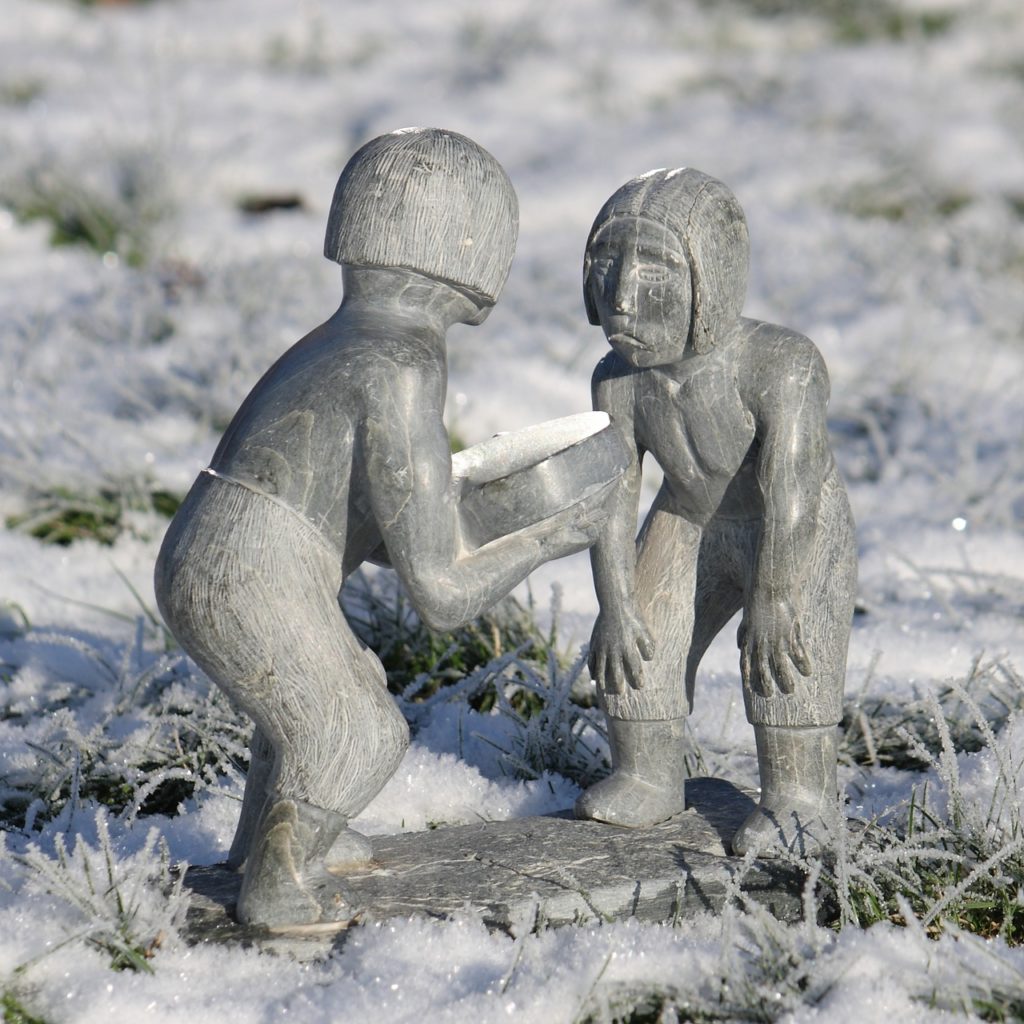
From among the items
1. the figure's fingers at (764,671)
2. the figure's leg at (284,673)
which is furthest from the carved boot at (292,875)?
the figure's fingers at (764,671)

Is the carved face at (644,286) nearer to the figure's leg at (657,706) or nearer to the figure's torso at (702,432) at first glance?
the figure's torso at (702,432)

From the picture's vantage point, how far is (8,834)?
8.58 feet

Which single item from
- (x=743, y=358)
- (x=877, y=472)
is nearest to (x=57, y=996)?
(x=743, y=358)

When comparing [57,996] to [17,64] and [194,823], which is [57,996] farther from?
[17,64]

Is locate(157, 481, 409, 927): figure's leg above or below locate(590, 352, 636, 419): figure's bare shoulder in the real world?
below

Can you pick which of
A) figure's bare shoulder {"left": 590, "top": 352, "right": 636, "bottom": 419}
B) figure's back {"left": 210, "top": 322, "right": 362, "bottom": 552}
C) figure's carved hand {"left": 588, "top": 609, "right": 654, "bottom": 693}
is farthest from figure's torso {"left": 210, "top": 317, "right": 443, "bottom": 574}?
figure's carved hand {"left": 588, "top": 609, "right": 654, "bottom": 693}

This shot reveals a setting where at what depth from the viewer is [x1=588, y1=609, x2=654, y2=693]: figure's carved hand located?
239 cm

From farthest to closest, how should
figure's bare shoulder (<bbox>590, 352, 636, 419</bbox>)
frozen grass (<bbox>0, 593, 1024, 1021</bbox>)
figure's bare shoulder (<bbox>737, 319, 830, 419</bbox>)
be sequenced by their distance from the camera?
figure's bare shoulder (<bbox>590, 352, 636, 419</bbox>), figure's bare shoulder (<bbox>737, 319, 830, 419</bbox>), frozen grass (<bbox>0, 593, 1024, 1021</bbox>)

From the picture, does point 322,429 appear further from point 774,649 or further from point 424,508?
point 774,649

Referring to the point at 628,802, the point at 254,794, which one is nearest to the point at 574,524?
the point at 628,802

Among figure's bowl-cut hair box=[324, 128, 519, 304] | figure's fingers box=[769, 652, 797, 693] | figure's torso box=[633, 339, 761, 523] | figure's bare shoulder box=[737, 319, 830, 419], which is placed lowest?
figure's fingers box=[769, 652, 797, 693]

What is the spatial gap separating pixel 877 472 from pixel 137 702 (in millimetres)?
2351

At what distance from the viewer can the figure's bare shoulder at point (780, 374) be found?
7.38 feet

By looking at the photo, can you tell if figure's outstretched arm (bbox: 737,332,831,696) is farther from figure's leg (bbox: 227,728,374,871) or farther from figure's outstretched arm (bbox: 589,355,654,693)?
figure's leg (bbox: 227,728,374,871)
